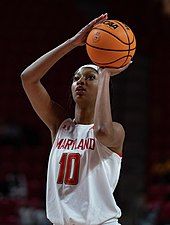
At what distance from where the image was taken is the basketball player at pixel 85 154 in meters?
3.17

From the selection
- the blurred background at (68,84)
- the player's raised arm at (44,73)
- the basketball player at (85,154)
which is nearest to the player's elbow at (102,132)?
the basketball player at (85,154)

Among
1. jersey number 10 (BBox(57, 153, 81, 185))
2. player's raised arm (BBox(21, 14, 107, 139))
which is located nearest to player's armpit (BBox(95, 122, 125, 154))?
jersey number 10 (BBox(57, 153, 81, 185))

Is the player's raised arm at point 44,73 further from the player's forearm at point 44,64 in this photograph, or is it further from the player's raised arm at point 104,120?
the player's raised arm at point 104,120

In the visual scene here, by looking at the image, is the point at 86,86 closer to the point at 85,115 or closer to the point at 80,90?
the point at 80,90

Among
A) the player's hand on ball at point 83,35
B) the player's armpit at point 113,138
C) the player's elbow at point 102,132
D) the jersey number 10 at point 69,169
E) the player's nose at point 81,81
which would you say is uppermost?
the player's hand on ball at point 83,35

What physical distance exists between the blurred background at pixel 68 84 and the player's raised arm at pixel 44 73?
5409 millimetres

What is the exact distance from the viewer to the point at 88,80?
136 inches

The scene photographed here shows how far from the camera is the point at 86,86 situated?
343cm

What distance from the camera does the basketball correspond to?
3242 millimetres

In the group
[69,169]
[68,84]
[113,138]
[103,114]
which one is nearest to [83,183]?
[69,169]

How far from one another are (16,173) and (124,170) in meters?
2.52

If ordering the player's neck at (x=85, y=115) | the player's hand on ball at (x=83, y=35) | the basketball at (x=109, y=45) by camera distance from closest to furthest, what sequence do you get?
the basketball at (x=109, y=45) < the player's hand on ball at (x=83, y=35) < the player's neck at (x=85, y=115)

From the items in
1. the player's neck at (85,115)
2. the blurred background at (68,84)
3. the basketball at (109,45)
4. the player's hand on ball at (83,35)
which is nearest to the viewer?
the basketball at (109,45)

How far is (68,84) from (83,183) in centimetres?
801
